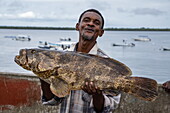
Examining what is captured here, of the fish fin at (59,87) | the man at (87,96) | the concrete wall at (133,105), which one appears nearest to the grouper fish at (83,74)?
the fish fin at (59,87)

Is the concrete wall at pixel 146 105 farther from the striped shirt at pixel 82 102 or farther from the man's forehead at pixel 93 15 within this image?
the man's forehead at pixel 93 15

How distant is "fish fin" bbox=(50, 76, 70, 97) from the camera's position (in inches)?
132

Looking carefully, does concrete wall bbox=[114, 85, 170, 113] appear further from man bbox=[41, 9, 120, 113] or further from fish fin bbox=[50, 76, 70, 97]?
→ fish fin bbox=[50, 76, 70, 97]

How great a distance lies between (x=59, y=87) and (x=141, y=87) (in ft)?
2.94

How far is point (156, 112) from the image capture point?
6.02m

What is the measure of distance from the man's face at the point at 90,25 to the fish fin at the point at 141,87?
745mm

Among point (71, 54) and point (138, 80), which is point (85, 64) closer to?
point (71, 54)

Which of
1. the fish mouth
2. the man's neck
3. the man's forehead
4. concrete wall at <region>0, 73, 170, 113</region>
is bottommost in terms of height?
concrete wall at <region>0, 73, 170, 113</region>

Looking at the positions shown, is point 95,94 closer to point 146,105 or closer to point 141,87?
point 141,87

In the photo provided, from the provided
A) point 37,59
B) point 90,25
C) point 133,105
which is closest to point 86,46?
point 90,25

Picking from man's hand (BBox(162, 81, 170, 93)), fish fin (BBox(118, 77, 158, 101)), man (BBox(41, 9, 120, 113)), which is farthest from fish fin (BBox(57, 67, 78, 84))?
man's hand (BBox(162, 81, 170, 93))

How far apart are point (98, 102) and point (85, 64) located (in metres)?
0.49

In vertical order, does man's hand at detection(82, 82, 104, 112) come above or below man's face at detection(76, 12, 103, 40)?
below

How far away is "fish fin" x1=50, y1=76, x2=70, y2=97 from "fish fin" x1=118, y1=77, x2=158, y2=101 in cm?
63
